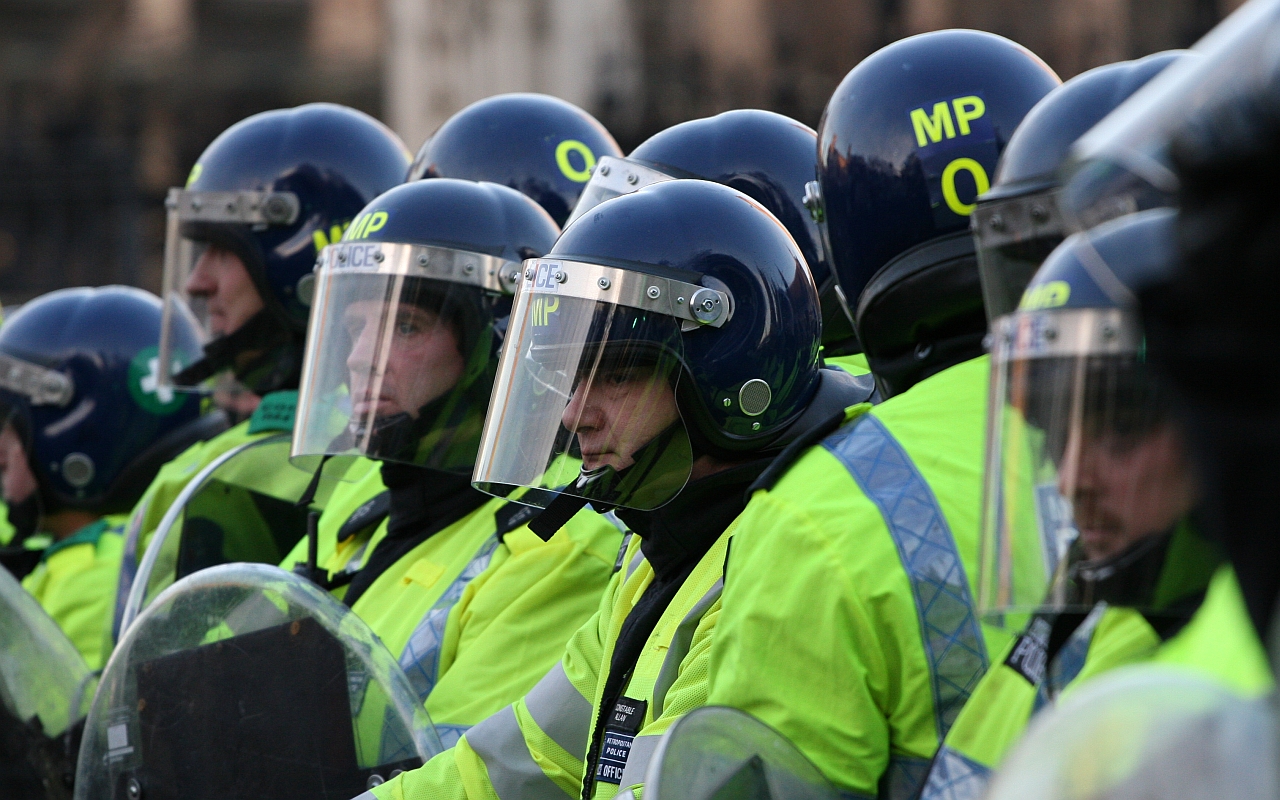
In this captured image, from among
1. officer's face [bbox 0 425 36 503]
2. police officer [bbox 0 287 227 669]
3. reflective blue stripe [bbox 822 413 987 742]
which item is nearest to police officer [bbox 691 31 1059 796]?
reflective blue stripe [bbox 822 413 987 742]

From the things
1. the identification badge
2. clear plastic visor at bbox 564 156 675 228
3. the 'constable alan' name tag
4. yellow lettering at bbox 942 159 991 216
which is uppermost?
yellow lettering at bbox 942 159 991 216

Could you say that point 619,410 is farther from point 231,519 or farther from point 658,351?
point 231,519

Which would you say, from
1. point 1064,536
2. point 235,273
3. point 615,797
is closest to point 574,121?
point 235,273

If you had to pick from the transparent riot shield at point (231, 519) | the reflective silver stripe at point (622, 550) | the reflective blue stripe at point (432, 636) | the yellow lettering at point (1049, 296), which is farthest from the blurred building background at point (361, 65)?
the yellow lettering at point (1049, 296)

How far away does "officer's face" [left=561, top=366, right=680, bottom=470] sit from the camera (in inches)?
111

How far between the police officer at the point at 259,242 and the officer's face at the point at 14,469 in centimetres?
60

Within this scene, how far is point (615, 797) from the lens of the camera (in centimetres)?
235

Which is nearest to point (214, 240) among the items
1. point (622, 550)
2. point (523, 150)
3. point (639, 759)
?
point (523, 150)

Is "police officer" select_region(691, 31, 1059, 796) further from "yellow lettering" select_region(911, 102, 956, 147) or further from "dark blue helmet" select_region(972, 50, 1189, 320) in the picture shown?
"yellow lettering" select_region(911, 102, 956, 147)

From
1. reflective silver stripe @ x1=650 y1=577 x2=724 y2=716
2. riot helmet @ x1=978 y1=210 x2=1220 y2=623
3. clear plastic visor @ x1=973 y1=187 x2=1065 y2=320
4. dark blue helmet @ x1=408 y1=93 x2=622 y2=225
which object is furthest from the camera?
dark blue helmet @ x1=408 y1=93 x2=622 y2=225

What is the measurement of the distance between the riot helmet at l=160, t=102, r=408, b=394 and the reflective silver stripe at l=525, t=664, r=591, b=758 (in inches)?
85.7

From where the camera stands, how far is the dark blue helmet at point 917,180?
2668 mm

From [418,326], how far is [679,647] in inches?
52.7

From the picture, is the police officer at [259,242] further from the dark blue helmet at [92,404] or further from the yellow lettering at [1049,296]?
the yellow lettering at [1049,296]
